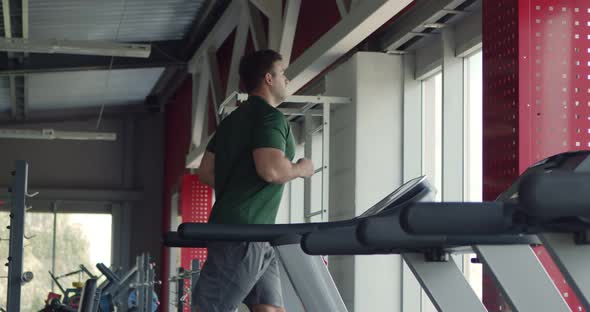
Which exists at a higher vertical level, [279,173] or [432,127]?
[432,127]

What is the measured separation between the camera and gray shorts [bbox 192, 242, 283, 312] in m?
2.30

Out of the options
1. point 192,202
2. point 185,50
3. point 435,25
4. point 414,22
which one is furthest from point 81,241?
point 435,25

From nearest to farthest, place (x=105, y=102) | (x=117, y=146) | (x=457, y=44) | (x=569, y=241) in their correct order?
1. (x=569, y=241)
2. (x=457, y=44)
3. (x=105, y=102)
4. (x=117, y=146)

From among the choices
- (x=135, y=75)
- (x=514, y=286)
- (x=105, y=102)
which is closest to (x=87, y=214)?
(x=105, y=102)

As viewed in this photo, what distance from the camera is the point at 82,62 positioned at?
9.61 m

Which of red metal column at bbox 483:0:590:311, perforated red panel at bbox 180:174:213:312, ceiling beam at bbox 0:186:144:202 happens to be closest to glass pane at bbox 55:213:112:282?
ceiling beam at bbox 0:186:144:202

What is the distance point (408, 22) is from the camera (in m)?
4.83

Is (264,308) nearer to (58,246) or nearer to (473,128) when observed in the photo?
(473,128)

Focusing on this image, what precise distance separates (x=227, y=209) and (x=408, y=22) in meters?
2.65

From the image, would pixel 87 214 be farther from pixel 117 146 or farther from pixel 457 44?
pixel 457 44

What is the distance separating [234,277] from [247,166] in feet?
0.98

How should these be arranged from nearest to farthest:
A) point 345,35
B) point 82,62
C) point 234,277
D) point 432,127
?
1. point 234,277
2. point 345,35
3. point 432,127
4. point 82,62

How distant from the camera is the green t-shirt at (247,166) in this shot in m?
2.40

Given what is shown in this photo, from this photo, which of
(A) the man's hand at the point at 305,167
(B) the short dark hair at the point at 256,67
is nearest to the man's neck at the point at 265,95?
(B) the short dark hair at the point at 256,67
